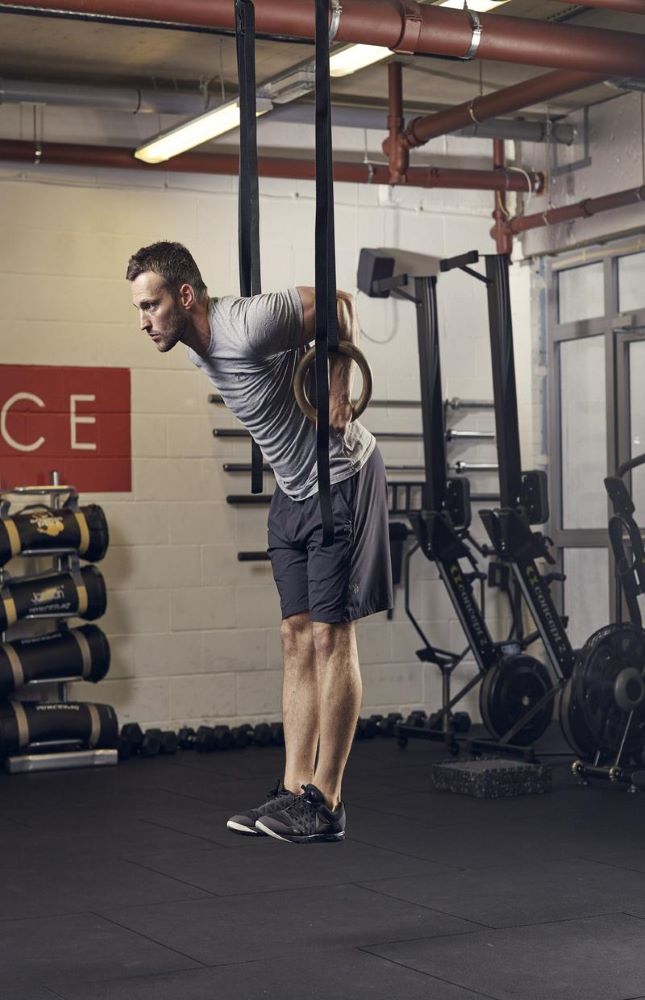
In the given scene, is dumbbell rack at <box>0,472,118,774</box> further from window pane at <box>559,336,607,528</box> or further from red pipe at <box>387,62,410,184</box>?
window pane at <box>559,336,607,528</box>

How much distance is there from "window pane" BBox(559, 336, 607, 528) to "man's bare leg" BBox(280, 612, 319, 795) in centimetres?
542

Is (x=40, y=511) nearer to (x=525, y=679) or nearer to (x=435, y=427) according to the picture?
(x=435, y=427)

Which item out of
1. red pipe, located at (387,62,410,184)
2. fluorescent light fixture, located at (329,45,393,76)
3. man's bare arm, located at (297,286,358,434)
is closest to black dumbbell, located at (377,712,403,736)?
red pipe, located at (387,62,410,184)

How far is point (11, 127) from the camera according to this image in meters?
6.97

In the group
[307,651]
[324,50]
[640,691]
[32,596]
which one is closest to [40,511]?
[32,596]

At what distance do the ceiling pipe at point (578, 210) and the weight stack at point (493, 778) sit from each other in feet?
9.68

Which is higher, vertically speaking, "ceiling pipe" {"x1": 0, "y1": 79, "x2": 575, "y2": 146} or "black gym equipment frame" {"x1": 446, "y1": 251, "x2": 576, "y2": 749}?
"ceiling pipe" {"x1": 0, "y1": 79, "x2": 575, "y2": 146}

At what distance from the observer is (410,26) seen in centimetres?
511

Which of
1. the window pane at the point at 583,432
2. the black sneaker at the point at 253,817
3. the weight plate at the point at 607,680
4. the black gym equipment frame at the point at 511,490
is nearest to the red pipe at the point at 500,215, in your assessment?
the window pane at the point at 583,432

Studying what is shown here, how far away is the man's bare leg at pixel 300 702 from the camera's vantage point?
2521 millimetres

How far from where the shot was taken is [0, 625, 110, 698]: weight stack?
21.2 feet

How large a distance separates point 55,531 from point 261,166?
2.19 m

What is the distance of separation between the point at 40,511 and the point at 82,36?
7.07ft

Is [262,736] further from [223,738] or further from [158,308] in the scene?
[158,308]
